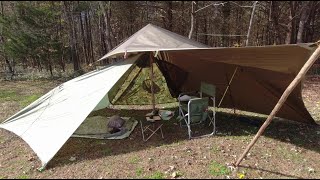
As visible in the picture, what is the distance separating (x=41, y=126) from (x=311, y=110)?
6011 mm

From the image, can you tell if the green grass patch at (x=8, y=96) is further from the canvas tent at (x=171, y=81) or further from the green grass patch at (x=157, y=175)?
the green grass patch at (x=157, y=175)

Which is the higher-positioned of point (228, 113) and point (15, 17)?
point (15, 17)

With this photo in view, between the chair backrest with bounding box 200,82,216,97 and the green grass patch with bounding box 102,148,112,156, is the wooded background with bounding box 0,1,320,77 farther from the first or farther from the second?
the green grass patch with bounding box 102,148,112,156

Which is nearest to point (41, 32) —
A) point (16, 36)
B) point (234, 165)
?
point (16, 36)

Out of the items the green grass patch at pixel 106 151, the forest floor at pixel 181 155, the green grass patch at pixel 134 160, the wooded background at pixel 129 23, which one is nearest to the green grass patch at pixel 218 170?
the forest floor at pixel 181 155

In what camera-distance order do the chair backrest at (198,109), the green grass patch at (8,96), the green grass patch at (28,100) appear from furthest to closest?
the green grass patch at (8,96) → the green grass patch at (28,100) → the chair backrest at (198,109)

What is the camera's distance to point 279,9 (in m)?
14.3

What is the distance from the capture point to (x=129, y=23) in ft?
60.5

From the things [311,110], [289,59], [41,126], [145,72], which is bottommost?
[311,110]

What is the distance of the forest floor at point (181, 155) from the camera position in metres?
4.07

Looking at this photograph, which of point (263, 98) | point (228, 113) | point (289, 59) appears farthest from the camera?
point (228, 113)

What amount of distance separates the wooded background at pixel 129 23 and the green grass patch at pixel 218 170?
8.12 m

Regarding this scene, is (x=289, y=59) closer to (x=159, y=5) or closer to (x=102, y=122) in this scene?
(x=102, y=122)

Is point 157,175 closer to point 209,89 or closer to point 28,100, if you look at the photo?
point 209,89
